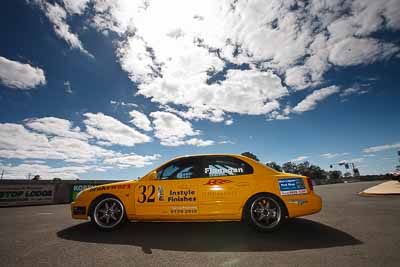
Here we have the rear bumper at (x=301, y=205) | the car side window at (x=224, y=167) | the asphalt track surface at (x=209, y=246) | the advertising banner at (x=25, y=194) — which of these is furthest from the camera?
the advertising banner at (x=25, y=194)

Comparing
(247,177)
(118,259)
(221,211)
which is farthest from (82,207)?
(247,177)

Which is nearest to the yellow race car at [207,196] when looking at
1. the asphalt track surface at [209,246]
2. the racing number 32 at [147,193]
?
the racing number 32 at [147,193]

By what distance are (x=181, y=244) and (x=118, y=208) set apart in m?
1.77

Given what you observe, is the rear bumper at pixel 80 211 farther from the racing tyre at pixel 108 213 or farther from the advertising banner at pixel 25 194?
the advertising banner at pixel 25 194

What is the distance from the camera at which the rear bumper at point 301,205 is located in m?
3.91

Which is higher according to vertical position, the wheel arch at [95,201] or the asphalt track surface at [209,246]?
the wheel arch at [95,201]

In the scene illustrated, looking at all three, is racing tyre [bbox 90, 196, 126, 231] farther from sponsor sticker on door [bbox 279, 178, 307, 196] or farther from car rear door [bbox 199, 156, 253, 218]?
sponsor sticker on door [bbox 279, 178, 307, 196]

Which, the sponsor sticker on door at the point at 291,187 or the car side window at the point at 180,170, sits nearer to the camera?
the sponsor sticker on door at the point at 291,187

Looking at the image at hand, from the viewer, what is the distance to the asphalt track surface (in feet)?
8.66

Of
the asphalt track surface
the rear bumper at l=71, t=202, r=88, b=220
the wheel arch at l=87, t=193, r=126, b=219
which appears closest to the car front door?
the asphalt track surface

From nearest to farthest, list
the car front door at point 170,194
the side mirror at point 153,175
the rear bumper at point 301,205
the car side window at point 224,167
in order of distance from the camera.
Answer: the rear bumper at point 301,205 → the car front door at point 170,194 → the car side window at point 224,167 → the side mirror at point 153,175

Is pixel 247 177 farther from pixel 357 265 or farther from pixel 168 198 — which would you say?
pixel 357 265

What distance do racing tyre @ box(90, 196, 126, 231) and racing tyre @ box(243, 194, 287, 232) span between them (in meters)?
2.50

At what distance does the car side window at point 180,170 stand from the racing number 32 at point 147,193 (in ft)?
0.83
